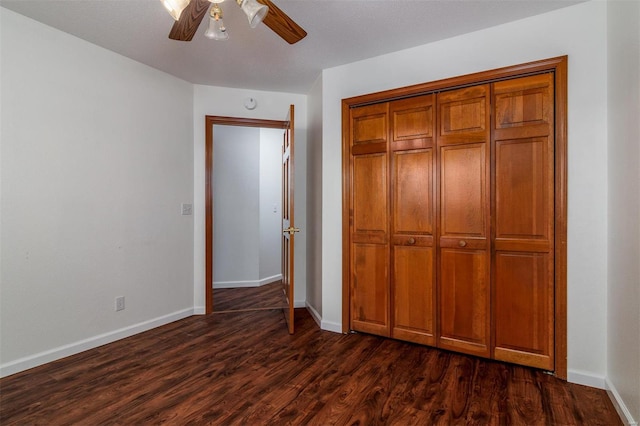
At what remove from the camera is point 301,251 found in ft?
12.3

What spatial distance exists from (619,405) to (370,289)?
1.68m

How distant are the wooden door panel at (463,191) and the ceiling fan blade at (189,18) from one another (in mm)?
1909

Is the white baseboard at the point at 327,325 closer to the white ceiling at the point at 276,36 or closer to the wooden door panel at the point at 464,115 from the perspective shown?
the wooden door panel at the point at 464,115

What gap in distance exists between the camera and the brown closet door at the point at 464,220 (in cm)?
237

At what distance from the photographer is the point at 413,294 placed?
2.65 meters

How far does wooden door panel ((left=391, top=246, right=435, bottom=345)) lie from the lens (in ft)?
8.48

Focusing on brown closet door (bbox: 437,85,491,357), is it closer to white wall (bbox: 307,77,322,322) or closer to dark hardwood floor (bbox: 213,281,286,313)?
white wall (bbox: 307,77,322,322)

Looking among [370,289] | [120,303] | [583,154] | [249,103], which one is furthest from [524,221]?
[120,303]

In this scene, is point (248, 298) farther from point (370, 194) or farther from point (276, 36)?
point (276, 36)

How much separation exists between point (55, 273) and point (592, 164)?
153 inches

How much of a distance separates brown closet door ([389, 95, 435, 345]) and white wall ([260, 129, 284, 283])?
8.29ft

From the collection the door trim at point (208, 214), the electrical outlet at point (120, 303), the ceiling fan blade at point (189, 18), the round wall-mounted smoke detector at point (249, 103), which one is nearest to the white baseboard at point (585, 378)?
the ceiling fan blade at point (189, 18)

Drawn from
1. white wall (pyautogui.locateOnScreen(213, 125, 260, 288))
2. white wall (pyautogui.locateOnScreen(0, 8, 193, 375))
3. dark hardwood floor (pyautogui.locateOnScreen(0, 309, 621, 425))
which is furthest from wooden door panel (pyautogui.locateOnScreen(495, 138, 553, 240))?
white wall (pyautogui.locateOnScreen(213, 125, 260, 288))

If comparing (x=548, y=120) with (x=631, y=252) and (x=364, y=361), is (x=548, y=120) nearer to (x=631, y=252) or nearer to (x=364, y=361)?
(x=631, y=252)
